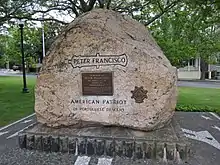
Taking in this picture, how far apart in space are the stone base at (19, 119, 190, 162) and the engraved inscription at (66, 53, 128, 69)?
1.22 metres

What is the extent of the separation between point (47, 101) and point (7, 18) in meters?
7.64

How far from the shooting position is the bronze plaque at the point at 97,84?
5.39 m

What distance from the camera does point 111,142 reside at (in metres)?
4.90

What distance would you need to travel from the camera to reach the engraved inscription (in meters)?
5.34

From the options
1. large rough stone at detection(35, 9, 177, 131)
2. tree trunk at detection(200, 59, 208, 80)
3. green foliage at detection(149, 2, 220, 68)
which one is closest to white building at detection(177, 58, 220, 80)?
tree trunk at detection(200, 59, 208, 80)

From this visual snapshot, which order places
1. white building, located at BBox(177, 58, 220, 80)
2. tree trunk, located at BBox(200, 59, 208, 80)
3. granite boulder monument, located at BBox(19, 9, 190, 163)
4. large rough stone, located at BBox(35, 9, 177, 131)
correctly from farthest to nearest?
1. white building, located at BBox(177, 58, 220, 80)
2. tree trunk, located at BBox(200, 59, 208, 80)
3. large rough stone, located at BBox(35, 9, 177, 131)
4. granite boulder monument, located at BBox(19, 9, 190, 163)

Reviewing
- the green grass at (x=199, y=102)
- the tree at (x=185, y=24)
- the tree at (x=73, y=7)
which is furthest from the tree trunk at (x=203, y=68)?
the tree at (x=73, y=7)

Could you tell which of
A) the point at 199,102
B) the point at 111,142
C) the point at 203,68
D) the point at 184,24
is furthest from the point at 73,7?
the point at 203,68

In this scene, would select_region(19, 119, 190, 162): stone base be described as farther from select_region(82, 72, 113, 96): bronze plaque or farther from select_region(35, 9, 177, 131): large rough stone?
select_region(82, 72, 113, 96): bronze plaque

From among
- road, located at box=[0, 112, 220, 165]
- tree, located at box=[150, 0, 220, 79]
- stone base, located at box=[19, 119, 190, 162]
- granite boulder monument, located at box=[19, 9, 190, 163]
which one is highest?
tree, located at box=[150, 0, 220, 79]

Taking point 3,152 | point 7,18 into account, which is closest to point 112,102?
point 3,152

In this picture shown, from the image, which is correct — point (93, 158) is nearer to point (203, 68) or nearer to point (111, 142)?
point (111, 142)

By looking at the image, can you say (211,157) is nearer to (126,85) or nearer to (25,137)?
(126,85)

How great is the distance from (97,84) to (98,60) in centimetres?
46
